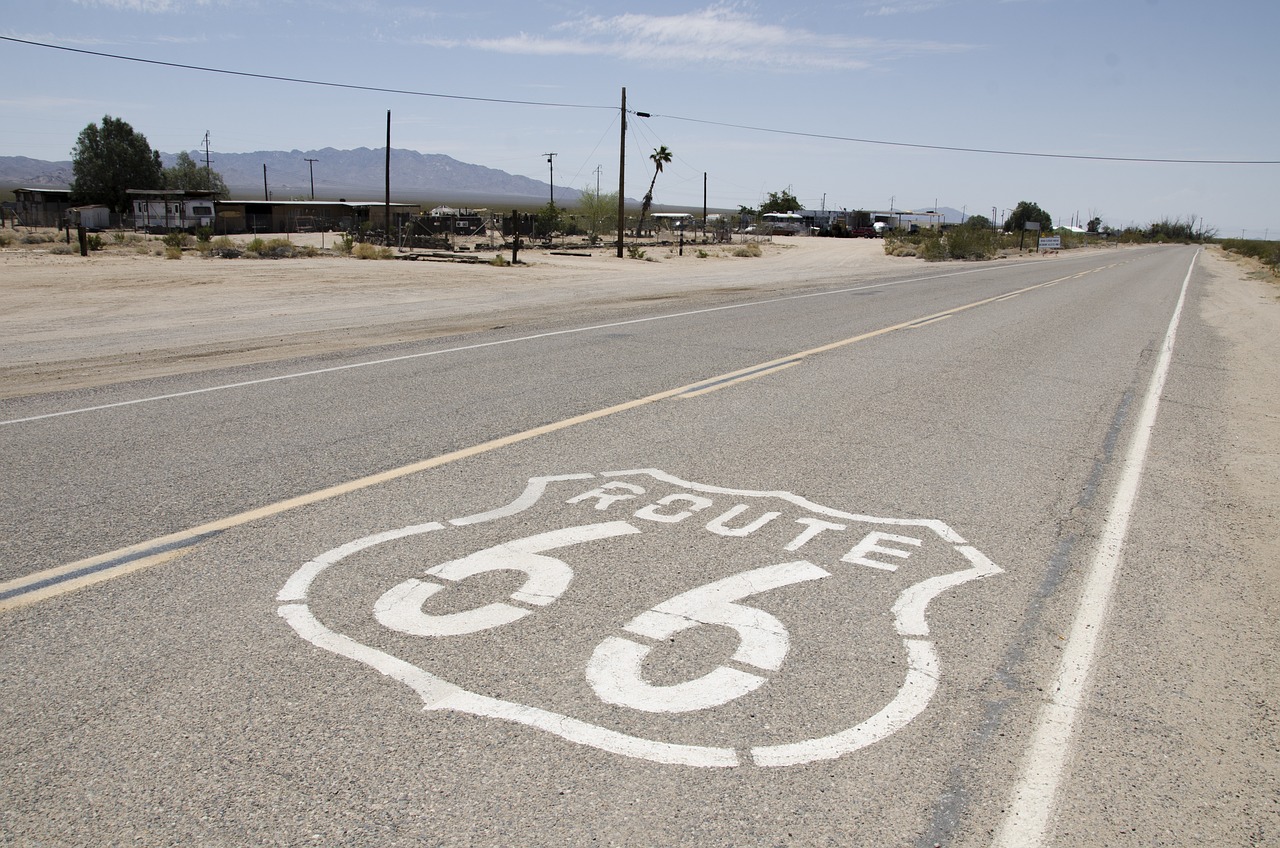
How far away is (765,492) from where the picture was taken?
5977mm

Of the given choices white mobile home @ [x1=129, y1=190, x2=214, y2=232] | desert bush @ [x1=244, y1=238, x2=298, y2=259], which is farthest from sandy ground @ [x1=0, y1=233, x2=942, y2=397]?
white mobile home @ [x1=129, y1=190, x2=214, y2=232]

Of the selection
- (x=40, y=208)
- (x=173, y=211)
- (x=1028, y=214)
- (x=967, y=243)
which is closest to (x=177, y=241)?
(x=173, y=211)

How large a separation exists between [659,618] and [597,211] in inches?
2945

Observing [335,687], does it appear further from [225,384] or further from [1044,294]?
[1044,294]

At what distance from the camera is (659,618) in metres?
4.08

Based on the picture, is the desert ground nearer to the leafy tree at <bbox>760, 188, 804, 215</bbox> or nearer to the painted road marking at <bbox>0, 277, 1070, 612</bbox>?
the painted road marking at <bbox>0, 277, 1070, 612</bbox>

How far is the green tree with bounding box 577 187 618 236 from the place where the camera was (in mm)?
73625

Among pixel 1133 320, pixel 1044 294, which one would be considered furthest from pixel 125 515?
pixel 1044 294

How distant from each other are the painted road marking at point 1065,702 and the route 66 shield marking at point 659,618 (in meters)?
0.43

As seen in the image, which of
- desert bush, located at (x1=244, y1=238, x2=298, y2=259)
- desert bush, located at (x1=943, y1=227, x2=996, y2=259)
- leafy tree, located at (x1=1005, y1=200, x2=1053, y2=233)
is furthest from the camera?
leafy tree, located at (x1=1005, y1=200, x2=1053, y2=233)

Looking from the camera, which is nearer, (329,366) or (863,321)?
(329,366)

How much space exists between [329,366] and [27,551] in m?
5.89

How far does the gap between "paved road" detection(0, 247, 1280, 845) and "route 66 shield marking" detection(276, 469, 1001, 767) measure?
0.06ft

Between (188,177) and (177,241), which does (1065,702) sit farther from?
(188,177)
